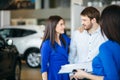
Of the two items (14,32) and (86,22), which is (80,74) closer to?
(86,22)

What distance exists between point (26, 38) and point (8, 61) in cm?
699

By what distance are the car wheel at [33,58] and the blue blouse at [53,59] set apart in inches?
429

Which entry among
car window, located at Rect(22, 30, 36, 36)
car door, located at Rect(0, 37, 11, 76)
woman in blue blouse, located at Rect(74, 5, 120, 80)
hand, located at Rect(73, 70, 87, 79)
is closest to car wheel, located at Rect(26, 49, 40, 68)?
car window, located at Rect(22, 30, 36, 36)

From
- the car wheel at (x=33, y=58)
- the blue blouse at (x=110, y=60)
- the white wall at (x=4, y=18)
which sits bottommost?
the car wheel at (x=33, y=58)

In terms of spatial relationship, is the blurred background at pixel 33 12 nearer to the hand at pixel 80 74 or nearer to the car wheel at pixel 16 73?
the car wheel at pixel 16 73

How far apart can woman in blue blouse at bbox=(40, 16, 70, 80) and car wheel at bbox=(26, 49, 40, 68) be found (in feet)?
35.8

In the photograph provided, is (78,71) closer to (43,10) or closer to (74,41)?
(74,41)

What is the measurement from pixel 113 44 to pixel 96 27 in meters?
1.36

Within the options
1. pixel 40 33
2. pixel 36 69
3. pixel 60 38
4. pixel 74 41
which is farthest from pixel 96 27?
pixel 40 33

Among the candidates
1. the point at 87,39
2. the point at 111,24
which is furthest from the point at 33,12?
the point at 111,24

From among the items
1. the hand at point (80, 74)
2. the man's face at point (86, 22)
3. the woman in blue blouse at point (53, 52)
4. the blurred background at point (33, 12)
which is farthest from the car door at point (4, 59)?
the blurred background at point (33, 12)

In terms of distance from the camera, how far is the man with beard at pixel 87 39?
443 centimetres

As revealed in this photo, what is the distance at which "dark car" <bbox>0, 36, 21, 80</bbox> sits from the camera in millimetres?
9424

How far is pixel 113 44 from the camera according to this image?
125 inches
